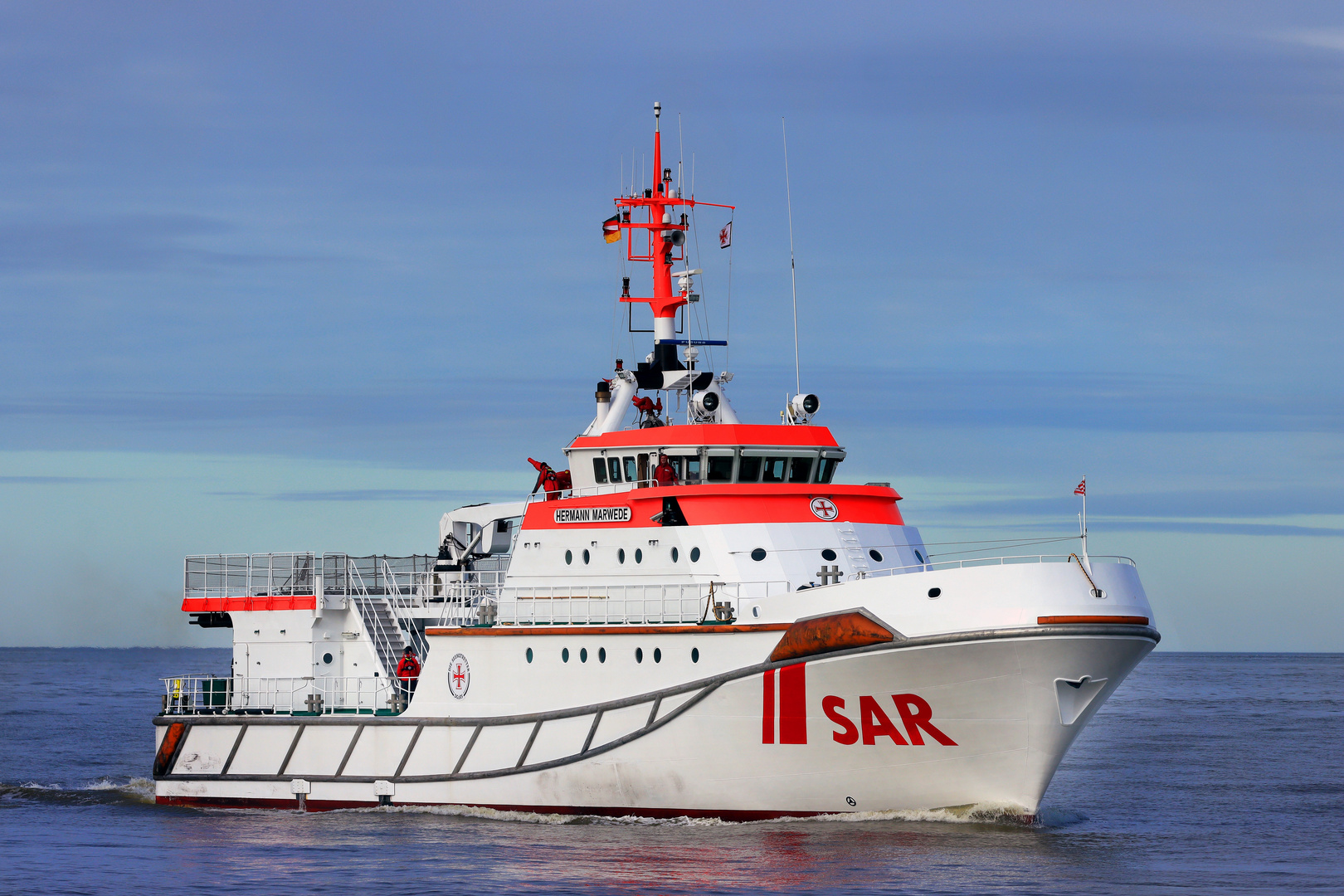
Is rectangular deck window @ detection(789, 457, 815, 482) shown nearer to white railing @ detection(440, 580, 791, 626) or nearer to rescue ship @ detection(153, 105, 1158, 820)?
rescue ship @ detection(153, 105, 1158, 820)

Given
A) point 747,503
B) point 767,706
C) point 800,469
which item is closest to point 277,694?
point 747,503

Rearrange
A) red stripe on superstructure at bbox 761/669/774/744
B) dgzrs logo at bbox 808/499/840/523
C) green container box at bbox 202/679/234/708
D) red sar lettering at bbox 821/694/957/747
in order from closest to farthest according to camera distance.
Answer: red sar lettering at bbox 821/694/957/747
red stripe on superstructure at bbox 761/669/774/744
dgzrs logo at bbox 808/499/840/523
green container box at bbox 202/679/234/708

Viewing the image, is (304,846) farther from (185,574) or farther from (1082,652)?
(1082,652)

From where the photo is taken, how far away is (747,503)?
75.9 ft

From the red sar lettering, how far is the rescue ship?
0.11ft

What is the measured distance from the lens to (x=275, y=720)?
26438mm

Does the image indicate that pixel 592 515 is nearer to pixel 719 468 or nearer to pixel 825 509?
pixel 719 468

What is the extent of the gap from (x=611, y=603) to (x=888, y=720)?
4852 mm

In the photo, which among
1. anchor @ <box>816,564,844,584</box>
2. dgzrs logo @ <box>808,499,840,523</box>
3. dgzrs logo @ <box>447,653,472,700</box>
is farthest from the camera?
dgzrs logo @ <box>447,653,472,700</box>

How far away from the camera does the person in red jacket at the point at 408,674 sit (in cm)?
2611

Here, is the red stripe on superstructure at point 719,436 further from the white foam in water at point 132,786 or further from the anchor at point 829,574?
the white foam in water at point 132,786

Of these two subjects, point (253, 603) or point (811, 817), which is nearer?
point (811, 817)

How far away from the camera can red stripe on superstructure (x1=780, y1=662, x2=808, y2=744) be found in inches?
816

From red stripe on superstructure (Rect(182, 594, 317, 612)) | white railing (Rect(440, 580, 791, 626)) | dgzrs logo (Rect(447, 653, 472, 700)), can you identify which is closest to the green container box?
red stripe on superstructure (Rect(182, 594, 317, 612))
